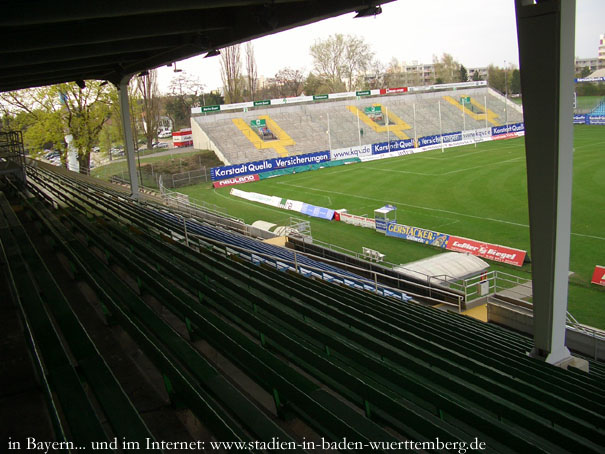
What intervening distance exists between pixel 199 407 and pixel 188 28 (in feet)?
26.3

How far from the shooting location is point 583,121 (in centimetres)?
6097

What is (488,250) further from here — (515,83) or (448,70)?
(448,70)

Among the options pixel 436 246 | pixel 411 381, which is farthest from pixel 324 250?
pixel 411 381

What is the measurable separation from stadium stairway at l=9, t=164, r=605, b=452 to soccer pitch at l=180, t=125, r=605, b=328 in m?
9.14

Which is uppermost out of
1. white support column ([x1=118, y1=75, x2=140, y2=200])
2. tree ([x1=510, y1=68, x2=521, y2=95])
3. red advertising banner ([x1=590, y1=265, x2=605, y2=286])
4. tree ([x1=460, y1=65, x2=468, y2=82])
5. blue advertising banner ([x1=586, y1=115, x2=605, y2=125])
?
tree ([x1=460, y1=65, x2=468, y2=82])

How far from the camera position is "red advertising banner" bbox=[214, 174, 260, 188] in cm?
3930

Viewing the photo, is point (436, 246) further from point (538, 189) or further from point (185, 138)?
point (185, 138)

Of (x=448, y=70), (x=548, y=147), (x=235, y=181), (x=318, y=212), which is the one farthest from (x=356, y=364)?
(x=448, y=70)

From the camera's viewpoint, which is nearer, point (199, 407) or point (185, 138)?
point (199, 407)

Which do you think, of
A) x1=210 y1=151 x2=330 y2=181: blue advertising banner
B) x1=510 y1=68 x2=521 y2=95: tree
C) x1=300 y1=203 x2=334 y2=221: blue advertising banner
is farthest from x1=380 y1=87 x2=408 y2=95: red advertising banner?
x1=300 y1=203 x2=334 y2=221: blue advertising banner

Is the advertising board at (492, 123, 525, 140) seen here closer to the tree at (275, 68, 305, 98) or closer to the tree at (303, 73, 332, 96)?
the tree at (303, 73, 332, 96)

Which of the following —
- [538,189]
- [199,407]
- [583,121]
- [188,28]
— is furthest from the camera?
[583,121]

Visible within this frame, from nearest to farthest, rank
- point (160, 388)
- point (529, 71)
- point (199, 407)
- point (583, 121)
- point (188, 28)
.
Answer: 1. point (199, 407)
2. point (160, 388)
3. point (529, 71)
4. point (188, 28)
5. point (583, 121)

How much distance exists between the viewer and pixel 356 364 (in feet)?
15.0
